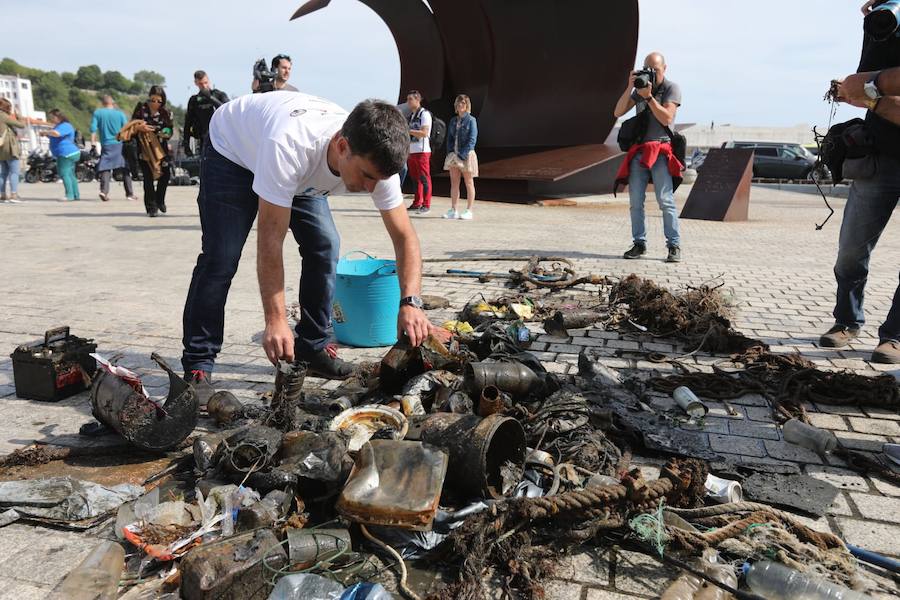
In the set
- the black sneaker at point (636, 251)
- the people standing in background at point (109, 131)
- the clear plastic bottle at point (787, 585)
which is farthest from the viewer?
the people standing in background at point (109, 131)

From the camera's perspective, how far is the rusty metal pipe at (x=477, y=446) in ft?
8.38

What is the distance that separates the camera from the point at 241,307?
19.1ft

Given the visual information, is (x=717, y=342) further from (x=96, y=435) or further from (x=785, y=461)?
Answer: (x=96, y=435)

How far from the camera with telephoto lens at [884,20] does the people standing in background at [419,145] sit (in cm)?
796

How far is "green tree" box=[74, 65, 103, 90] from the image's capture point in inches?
7539

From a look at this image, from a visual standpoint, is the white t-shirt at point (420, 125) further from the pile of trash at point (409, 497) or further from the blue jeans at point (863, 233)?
the pile of trash at point (409, 497)

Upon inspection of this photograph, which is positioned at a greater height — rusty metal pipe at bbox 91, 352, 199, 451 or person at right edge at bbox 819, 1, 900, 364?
person at right edge at bbox 819, 1, 900, 364

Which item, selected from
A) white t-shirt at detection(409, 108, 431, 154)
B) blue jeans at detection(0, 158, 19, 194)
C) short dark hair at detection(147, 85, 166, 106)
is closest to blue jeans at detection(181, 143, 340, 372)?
white t-shirt at detection(409, 108, 431, 154)

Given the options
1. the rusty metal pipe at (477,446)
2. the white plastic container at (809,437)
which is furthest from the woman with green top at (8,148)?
the white plastic container at (809,437)

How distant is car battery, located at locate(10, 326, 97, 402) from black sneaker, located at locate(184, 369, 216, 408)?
26.1 inches

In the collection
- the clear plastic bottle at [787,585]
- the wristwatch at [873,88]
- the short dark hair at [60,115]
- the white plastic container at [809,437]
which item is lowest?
the clear plastic bottle at [787,585]

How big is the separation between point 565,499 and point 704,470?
74 cm

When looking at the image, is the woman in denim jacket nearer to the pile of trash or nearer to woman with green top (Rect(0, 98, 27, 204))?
woman with green top (Rect(0, 98, 27, 204))

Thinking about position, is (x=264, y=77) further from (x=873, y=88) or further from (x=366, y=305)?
(x=873, y=88)
